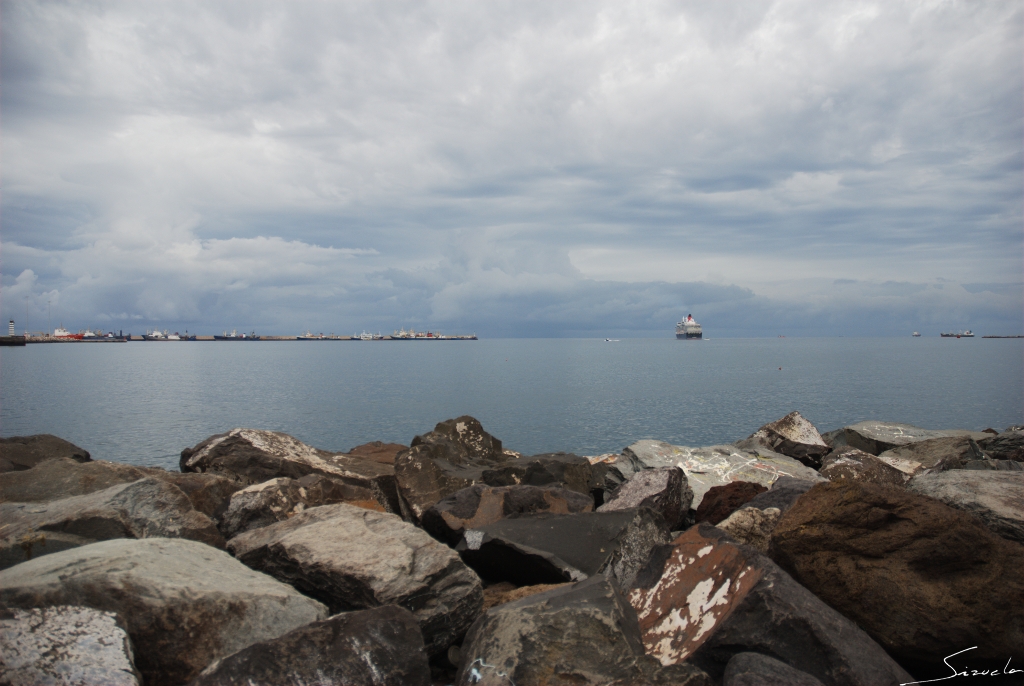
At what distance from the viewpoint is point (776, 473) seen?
11672 millimetres

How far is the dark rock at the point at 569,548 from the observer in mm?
6383

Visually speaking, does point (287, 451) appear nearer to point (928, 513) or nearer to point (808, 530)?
point (808, 530)

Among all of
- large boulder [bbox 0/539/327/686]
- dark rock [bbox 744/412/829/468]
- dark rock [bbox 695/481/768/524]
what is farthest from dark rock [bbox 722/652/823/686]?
dark rock [bbox 744/412/829/468]

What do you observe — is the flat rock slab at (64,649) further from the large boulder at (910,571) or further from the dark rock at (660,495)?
the dark rock at (660,495)

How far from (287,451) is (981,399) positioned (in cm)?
5121

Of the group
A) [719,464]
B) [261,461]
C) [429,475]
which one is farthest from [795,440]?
[261,461]

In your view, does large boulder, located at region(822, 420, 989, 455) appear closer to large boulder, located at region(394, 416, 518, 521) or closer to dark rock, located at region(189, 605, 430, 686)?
large boulder, located at region(394, 416, 518, 521)

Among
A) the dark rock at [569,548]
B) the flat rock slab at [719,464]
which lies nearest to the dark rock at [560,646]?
the dark rock at [569,548]

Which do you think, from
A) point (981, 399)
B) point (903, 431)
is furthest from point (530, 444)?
point (981, 399)

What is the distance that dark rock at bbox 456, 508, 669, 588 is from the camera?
6.38 metres

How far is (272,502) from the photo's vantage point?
752 cm

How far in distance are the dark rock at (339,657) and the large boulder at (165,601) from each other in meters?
0.61

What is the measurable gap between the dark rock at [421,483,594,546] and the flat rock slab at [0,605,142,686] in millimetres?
4239

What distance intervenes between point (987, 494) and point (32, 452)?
1554 cm
